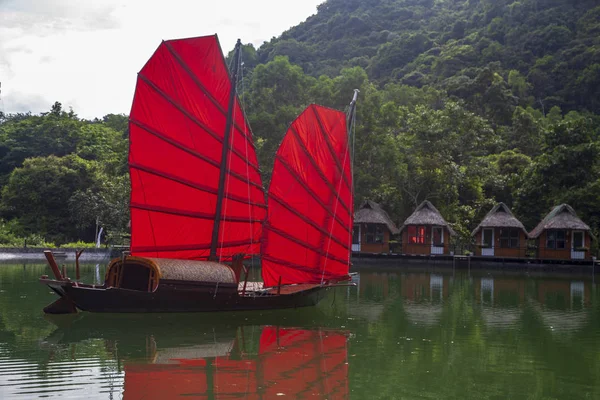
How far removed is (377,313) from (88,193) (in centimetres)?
2475

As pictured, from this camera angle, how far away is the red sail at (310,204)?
44.4 ft

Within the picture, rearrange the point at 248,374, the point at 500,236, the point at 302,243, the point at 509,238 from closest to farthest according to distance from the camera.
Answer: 1. the point at 248,374
2. the point at 302,243
3. the point at 509,238
4. the point at 500,236

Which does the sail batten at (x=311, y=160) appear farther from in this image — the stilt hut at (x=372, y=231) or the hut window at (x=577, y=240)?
the hut window at (x=577, y=240)

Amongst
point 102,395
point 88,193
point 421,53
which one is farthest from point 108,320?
point 421,53

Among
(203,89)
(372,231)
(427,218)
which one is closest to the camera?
(203,89)

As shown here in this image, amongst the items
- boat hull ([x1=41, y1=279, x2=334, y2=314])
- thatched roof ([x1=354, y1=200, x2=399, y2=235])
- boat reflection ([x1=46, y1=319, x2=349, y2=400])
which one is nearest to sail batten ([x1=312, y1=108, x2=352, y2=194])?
boat hull ([x1=41, y1=279, x2=334, y2=314])

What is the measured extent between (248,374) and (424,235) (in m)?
22.7

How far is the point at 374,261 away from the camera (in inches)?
1163

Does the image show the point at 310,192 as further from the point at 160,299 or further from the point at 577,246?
the point at 577,246

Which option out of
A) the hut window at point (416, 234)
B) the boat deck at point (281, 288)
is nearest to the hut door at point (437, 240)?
the hut window at point (416, 234)

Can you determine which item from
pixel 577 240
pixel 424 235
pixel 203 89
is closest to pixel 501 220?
pixel 577 240

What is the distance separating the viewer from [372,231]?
3089cm

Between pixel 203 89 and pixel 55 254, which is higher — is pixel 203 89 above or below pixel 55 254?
above

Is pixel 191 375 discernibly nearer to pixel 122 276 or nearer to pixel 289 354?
pixel 289 354
